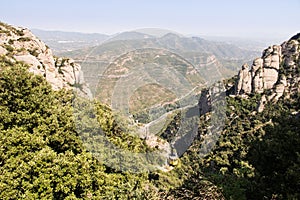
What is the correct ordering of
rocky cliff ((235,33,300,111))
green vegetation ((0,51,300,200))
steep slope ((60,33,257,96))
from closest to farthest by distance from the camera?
1. green vegetation ((0,51,300,200))
2. steep slope ((60,33,257,96))
3. rocky cliff ((235,33,300,111))

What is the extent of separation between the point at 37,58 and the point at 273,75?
158ft

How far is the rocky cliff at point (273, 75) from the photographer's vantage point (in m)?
55.2

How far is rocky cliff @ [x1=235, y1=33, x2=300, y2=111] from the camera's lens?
2173 inches

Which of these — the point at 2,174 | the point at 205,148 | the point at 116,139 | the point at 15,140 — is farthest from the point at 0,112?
the point at 205,148

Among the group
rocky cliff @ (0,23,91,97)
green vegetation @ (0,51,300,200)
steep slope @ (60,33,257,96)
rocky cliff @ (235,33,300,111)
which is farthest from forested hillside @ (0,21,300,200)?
rocky cliff @ (235,33,300,111)

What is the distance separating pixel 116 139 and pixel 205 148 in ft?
109

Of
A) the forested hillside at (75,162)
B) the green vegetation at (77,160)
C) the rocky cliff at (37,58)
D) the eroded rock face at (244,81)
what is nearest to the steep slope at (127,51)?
the rocky cliff at (37,58)

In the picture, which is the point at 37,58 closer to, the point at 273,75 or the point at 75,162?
the point at 75,162

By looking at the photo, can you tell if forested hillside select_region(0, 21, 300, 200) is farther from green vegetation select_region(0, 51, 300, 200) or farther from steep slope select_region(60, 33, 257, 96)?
steep slope select_region(60, 33, 257, 96)

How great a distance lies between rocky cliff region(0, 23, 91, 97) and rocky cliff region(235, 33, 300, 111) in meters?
36.6

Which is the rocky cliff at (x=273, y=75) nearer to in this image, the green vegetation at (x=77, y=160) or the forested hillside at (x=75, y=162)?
the forested hillside at (x=75, y=162)

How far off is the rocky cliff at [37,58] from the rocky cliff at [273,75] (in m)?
36.6

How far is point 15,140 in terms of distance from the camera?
1198cm

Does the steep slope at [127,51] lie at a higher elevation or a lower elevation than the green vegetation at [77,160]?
higher
